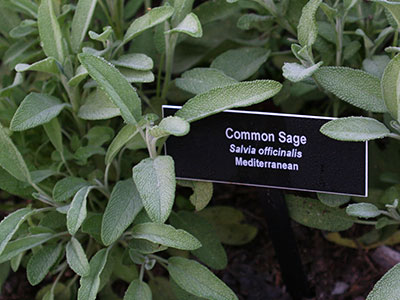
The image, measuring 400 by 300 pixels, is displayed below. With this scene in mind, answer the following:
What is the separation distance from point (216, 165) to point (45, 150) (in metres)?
0.43

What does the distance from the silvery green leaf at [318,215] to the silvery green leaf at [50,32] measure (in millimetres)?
524

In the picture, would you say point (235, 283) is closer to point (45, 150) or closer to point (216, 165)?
point (216, 165)

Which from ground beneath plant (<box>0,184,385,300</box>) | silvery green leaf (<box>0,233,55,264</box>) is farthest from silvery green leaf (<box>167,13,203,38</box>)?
ground beneath plant (<box>0,184,385,300</box>)

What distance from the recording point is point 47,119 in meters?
0.92

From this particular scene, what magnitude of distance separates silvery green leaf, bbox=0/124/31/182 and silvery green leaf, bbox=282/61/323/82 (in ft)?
1.58

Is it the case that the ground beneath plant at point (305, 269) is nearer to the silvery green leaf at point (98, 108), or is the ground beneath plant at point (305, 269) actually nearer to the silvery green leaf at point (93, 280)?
the silvery green leaf at point (93, 280)

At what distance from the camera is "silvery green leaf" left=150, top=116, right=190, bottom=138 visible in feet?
2.49

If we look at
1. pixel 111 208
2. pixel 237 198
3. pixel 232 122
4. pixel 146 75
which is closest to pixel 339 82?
pixel 232 122

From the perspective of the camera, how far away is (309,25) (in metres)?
0.85

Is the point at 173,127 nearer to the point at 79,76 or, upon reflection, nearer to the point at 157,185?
the point at 157,185

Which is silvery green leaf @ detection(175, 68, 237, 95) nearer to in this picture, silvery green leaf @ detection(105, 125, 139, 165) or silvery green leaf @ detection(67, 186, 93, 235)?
silvery green leaf @ detection(105, 125, 139, 165)

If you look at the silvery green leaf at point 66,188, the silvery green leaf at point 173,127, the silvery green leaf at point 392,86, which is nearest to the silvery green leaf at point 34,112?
the silvery green leaf at point 66,188

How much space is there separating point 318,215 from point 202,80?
345mm

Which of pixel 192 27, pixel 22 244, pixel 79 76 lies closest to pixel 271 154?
pixel 192 27
